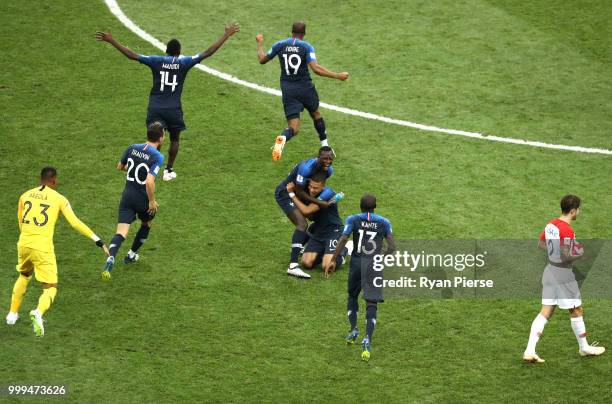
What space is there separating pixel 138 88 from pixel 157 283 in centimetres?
761

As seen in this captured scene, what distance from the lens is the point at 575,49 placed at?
25.8 metres

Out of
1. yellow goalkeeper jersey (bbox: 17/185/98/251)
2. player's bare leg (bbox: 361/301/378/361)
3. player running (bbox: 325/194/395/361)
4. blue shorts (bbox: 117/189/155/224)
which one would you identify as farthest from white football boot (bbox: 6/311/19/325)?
player's bare leg (bbox: 361/301/378/361)

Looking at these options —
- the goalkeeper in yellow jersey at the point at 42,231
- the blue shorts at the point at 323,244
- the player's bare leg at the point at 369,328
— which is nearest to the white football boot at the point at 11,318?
the goalkeeper in yellow jersey at the point at 42,231

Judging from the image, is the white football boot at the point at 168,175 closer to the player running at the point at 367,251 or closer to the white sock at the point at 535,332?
the player running at the point at 367,251

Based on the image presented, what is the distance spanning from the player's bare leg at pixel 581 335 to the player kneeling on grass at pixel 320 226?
416 centimetres

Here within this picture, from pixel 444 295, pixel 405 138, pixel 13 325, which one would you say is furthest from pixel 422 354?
pixel 405 138

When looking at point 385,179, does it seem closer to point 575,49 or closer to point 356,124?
point 356,124

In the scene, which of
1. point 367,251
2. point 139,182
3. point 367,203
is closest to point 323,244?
point 367,251

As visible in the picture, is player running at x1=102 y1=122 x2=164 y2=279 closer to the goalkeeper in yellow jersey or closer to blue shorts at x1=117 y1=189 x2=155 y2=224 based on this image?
blue shorts at x1=117 y1=189 x2=155 y2=224

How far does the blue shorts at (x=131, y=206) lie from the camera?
17359 mm

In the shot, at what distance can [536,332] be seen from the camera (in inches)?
600

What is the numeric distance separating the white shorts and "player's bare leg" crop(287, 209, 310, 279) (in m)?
4.11

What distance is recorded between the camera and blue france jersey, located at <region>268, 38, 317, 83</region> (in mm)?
20562

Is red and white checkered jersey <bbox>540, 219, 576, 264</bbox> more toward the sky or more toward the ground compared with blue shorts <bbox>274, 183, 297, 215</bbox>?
more toward the ground
